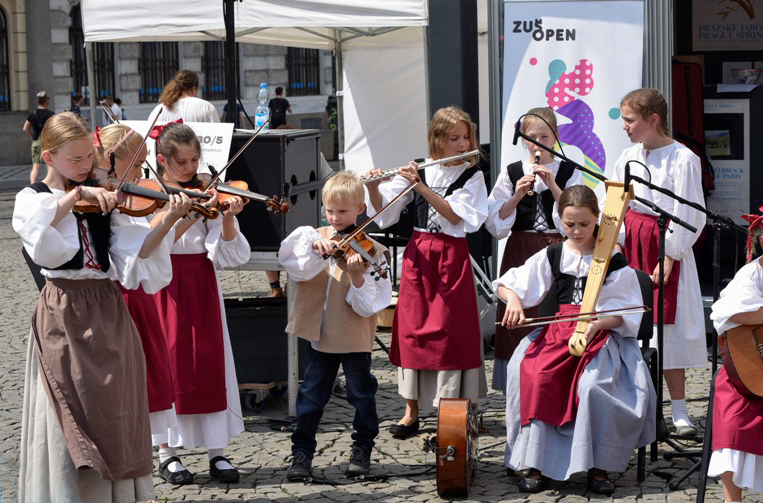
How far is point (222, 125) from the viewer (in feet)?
19.1

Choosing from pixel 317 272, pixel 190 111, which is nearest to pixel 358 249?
pixel 317 272

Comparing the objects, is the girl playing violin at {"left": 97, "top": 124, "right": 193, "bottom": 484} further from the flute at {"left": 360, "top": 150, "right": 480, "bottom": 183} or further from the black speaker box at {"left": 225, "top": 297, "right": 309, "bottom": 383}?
the black speaker box at {"left": 225, "top": 297, "right": 309, "bottom": 383}

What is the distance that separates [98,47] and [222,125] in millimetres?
21908

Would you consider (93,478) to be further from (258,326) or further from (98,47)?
(98,47)

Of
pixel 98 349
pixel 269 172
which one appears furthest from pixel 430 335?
pixel 98 349

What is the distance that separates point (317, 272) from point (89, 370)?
118 centimetres

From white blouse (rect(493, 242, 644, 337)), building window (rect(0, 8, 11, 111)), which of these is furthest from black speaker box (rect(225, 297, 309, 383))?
building window (rect(0, 8, 11, 111))

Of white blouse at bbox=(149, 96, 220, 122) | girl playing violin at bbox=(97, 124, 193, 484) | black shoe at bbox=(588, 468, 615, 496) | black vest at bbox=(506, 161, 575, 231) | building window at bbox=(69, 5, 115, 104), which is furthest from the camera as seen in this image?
building window at bbox=(69, 5, 115, 104)

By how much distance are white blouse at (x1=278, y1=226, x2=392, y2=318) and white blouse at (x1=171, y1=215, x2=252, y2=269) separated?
0.25 metres

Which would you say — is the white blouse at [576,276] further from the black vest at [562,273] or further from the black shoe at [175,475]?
the black shoe at [175,475]

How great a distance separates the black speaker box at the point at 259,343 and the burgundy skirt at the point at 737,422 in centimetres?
238

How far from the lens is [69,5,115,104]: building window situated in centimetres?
2589

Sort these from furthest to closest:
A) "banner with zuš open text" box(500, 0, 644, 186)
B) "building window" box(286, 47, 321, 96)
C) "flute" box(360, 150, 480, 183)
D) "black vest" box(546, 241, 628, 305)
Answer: "building window" box(286, 47, 321, 96), "banner with zuš open text" box(500, 0, 644, 186), "flute" box(360, 150, 480, 183), "black vest" box(546, 241, 628, 305)

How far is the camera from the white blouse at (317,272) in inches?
188
